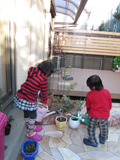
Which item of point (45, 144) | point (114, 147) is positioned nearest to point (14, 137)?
point (45, 144)

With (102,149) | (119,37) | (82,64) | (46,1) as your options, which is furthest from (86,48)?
(102,149)

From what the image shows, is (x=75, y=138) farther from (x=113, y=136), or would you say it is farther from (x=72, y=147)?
(x=113, y=136)

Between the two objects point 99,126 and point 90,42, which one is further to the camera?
point 90,42

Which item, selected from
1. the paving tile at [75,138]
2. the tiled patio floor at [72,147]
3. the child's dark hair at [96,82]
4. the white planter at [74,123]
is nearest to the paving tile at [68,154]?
the tiled patio floor at [72,147]

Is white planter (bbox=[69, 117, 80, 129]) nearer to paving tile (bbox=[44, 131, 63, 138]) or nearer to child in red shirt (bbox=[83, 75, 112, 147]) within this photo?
paving tile (bbox=[44, 131, 63, 138])

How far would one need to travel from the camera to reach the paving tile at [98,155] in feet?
6.73

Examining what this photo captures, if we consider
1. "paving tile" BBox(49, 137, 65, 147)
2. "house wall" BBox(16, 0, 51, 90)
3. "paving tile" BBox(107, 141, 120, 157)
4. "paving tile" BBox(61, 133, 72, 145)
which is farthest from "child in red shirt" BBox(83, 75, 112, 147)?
"house wall" BBox(16, 0, 51, 90)

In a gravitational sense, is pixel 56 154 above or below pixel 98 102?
below

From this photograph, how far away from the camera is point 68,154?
82.2 inches

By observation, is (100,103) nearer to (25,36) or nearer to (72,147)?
(72,147)

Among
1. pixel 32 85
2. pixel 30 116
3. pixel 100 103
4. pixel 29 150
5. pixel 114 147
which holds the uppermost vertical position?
pixel 32 85

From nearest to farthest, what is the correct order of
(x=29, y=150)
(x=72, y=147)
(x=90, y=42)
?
(x=29, y=150)
(x=72, y=147)
(x=90, y=42)

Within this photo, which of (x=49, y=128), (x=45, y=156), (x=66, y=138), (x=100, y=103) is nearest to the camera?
(x=45, y=156)

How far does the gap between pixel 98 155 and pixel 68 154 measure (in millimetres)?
472
